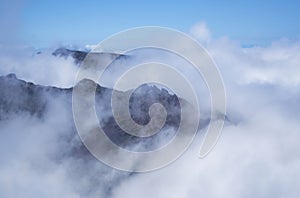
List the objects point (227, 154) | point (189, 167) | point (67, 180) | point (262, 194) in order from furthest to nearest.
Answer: point (67, 180)
point (189, 167)
point (227, 154)
point (262, 194)

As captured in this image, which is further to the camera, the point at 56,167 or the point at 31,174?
the point at 56,167

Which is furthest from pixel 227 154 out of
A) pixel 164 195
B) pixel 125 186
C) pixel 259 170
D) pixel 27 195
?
pixel 27 195

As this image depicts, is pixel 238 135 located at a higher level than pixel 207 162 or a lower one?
higher

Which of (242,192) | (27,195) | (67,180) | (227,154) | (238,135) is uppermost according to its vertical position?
(238,135)

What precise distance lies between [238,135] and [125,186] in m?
58.9

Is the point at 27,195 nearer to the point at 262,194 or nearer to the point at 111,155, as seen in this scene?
the point at 111,155

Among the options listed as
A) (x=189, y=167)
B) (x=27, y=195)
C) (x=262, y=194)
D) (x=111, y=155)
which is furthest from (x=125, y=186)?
(x=262, y=194)

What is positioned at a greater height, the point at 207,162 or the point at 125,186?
the point at 207,162

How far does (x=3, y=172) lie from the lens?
167 meters

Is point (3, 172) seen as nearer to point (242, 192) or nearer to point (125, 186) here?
point (125, 186)

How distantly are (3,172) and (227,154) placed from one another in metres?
93.0

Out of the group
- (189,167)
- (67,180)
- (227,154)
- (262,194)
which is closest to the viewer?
(262,194)

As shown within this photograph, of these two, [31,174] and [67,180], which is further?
[67,180]

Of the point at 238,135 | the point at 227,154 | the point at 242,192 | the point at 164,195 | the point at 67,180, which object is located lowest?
the point at 67,180
